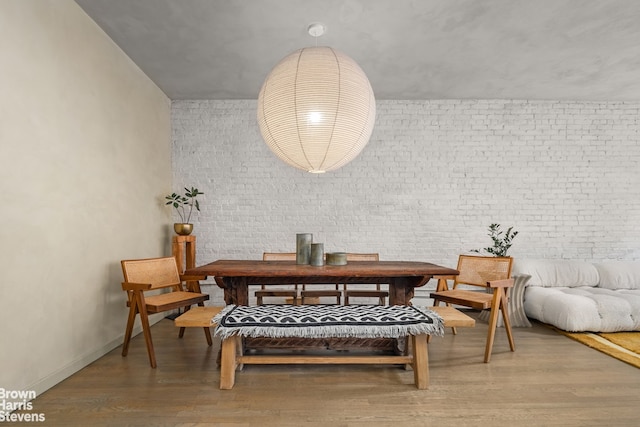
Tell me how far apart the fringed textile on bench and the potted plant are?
81.2 inches

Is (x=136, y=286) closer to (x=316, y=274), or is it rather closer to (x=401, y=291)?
(x=316, y=274)

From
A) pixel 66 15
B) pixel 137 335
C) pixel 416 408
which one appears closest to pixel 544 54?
pixel 416 408

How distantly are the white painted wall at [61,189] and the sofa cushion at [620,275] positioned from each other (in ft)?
17.7

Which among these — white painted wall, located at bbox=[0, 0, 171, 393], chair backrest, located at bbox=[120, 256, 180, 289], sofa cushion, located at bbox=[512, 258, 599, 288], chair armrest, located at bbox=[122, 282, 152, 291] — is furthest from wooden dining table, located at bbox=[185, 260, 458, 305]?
sofa cushion, located at bbox=[512, 258, 599, 288]

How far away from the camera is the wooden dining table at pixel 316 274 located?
8.20 feet

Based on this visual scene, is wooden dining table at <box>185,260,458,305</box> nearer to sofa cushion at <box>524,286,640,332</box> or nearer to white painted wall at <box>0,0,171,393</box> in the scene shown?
white painted wall at <box>0,0,171,393</box>

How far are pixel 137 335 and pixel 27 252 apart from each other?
1.67m

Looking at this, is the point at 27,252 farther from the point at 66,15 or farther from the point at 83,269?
the point at 66,15

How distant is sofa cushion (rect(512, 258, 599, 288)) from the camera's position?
14.3 feet

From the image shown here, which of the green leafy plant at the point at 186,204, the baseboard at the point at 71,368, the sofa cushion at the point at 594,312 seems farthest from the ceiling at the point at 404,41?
the baseboard at the point at 71,368

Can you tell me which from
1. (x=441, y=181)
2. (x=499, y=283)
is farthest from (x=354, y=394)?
(x=441, y=181)

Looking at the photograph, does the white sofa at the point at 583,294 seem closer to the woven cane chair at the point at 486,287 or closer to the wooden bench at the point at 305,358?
the woven cane chair at the point at 486,287

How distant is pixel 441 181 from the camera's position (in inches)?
190

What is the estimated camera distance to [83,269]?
9.11 ft
